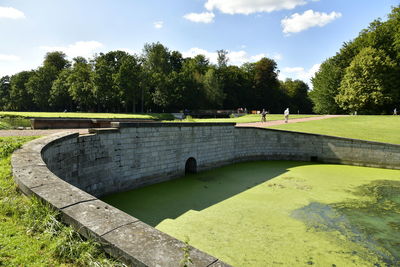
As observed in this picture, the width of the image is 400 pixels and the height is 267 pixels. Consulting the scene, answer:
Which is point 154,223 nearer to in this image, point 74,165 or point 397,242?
point 74,165

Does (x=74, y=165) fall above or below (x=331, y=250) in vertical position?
above

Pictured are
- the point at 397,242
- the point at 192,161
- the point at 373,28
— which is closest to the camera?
the point at 397,242

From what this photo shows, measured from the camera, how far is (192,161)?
13.1 m

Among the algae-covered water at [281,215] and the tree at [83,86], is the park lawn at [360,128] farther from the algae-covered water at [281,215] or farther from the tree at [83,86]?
the tree at [83,86]

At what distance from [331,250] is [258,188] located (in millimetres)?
4726

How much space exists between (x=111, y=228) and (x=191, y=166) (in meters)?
10.8

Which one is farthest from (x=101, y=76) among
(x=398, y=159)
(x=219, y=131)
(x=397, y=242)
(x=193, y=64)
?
(x=397, y=242)

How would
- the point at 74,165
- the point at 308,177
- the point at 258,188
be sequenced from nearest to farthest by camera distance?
1. the point at 74,165
2. the point at 258,188
3. the point at 308,177

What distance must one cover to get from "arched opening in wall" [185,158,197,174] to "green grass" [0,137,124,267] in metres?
10.1

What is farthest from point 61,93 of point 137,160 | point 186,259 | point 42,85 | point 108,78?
point 186,259

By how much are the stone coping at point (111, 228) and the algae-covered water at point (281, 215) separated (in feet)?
10.3

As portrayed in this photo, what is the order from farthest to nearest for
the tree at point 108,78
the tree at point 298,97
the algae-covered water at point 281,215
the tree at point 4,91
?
the tree at point 298,97
the tree at point 4,91
the tree at point 108,78
the algae-covered water at point 281,215

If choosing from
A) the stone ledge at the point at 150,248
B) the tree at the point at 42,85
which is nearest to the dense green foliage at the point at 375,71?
the stone ledge at the point at 150,248

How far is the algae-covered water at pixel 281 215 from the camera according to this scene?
5.38 meters
